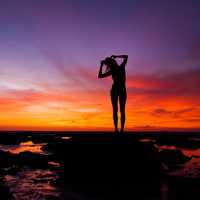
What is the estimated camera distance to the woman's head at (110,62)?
14.6 m

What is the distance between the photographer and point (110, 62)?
1462 centimetres

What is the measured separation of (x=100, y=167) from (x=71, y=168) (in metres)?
1.92

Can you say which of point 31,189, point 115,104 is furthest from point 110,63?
point 31,189

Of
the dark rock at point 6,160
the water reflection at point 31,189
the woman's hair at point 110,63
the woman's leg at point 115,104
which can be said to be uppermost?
the woman's hair at point 110,63

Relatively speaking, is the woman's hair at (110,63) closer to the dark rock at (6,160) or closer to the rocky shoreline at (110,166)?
the rocky shoreline at (110,166)

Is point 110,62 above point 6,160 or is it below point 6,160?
above

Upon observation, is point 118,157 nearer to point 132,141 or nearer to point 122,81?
point 132,141

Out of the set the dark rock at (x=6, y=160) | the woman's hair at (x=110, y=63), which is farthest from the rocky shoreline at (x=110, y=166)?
the dark rock at (x=6, y=160)

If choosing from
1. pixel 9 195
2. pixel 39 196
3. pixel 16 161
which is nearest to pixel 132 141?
pixel 39 196

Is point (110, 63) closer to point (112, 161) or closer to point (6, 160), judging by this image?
point (112, 161)

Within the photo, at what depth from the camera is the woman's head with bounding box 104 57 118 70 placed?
14.6 meters

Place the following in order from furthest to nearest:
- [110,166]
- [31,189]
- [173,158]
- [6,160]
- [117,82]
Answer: [173,158] < [6,160] < [117,82] < [110,166] < [31,189]

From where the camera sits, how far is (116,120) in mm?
14906

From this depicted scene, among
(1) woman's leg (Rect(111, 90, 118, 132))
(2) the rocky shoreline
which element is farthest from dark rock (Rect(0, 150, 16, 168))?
(1) woman's leg (Rect(111, 90, 118, 132))
